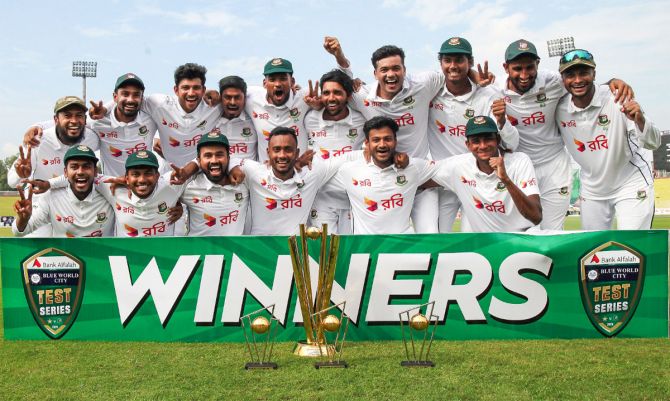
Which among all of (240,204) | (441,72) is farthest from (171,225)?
(441,72)

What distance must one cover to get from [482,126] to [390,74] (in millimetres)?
1353

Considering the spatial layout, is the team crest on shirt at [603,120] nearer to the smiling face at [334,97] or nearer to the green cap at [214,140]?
the smiling face at [334,97]

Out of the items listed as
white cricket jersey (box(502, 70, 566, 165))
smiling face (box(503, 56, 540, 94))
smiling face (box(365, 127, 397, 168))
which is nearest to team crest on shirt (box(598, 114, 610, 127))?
white cricket jersey (box(502, 70, 566, 165))

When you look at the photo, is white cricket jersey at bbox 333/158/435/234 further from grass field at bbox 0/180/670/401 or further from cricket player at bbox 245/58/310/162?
grass field at bbox 0/180/670/401

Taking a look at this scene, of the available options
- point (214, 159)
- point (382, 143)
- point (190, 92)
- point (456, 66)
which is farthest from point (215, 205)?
point (456, 66)

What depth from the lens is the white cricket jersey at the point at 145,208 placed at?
6641mm

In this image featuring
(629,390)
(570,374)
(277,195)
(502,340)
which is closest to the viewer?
(629,390)

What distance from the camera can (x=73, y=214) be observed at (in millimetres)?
6855

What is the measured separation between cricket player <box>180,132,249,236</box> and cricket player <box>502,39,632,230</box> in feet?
11.1

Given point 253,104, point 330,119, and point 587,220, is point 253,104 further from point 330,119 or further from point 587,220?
point 587,220

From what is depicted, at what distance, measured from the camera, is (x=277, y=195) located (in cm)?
682

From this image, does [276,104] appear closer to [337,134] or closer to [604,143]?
[337,134]

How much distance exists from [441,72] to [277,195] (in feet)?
8.37

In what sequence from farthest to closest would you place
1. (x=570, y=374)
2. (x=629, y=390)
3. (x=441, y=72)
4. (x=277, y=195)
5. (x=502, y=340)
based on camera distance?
(x=441, y=72) < (x=277, y=195) < (x=502, y=340) < (x=570, y=374) < (x=629, y=390)
